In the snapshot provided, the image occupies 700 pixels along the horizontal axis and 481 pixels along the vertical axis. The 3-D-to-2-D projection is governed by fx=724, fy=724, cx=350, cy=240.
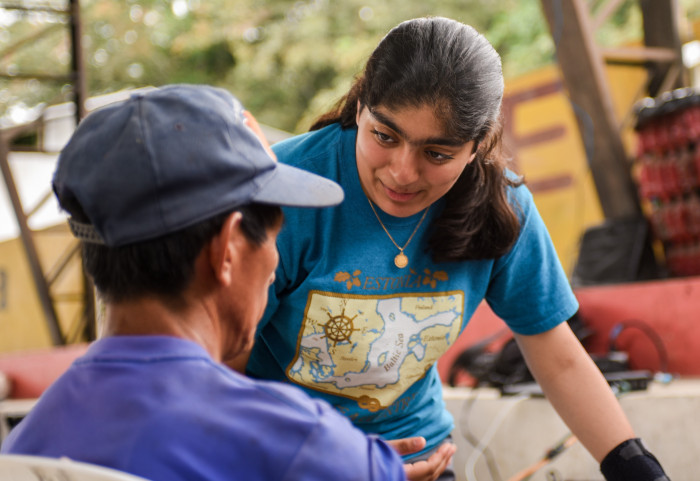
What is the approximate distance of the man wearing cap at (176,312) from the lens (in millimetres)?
842

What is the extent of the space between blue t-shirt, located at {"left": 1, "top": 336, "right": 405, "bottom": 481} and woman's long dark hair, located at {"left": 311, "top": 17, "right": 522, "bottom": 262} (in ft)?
2.11

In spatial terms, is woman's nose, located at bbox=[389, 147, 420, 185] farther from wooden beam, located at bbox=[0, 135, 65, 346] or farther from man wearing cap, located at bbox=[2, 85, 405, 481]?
wooden beam, located at bbox=[0, 135, 65, 346]

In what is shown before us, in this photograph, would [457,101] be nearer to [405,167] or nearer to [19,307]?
[405,167]

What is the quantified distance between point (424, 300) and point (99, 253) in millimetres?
764

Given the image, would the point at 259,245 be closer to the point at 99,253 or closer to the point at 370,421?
the point at 99,253

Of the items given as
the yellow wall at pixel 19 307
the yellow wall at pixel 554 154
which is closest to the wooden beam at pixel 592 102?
the yellow wall at pixel 554 154

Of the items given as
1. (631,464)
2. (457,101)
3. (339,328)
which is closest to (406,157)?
(457,101)

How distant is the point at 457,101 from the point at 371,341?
0.51 m

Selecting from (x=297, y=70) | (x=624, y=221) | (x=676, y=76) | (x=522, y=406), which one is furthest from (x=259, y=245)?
(x=297, y=70)

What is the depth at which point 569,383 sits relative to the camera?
5.15ft

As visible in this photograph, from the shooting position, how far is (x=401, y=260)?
1.49m

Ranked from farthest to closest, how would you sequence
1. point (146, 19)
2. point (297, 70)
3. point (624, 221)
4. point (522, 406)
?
point (146, 19) → point (297, 70) → point (624, 221) → point (522, 406)

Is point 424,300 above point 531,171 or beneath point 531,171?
above

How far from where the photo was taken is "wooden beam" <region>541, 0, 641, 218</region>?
443 centimetres
